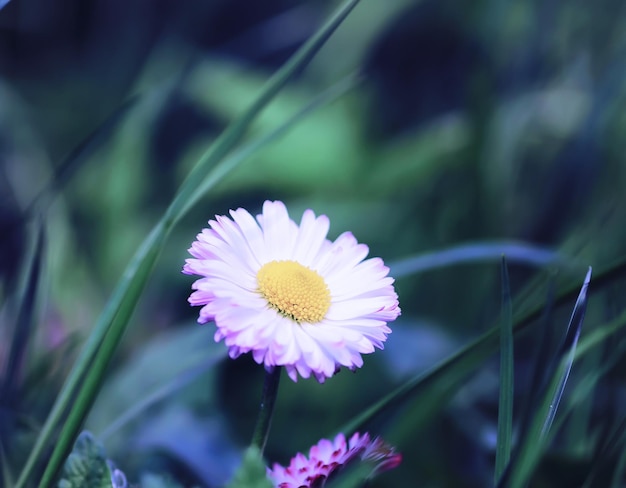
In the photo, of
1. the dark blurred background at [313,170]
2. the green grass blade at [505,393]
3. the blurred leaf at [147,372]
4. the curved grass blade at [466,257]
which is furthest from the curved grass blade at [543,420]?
the blurred leaf at [147,372]

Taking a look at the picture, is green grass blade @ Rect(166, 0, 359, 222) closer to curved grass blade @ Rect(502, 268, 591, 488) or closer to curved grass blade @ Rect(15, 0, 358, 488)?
curved grass blade @ Rect(15, 0, 358, 488)

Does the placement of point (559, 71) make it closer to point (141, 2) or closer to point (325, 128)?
point (325, 128)

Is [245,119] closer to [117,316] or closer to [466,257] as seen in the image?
[117,316]

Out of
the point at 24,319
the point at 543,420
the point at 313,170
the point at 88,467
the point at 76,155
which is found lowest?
the point at 543,420

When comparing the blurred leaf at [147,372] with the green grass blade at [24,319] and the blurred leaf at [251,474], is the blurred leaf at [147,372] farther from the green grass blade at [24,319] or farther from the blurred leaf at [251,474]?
the blurred leaf at [251,474]

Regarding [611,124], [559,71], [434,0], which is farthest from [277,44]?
[611,124]

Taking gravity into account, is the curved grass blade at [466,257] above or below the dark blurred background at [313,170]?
below

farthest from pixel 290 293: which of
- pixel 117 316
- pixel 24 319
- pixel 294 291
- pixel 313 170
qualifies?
pixel 313 170
